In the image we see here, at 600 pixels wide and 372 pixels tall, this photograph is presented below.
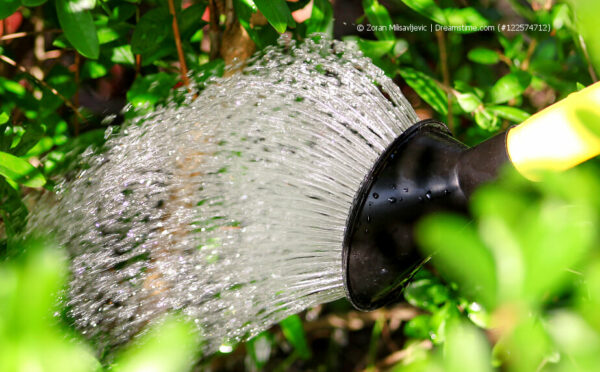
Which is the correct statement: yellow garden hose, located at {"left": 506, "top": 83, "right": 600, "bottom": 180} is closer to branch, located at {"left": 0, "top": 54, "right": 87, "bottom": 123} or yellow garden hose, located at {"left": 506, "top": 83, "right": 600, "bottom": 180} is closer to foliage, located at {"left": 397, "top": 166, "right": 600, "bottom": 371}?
foliage, located at {"left": 397, "top": 166, "right": 600, "bottom": 371}

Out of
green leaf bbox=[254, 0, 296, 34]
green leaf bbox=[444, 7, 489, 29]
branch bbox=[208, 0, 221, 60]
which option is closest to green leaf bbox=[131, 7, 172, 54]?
branch bbox=[208, 0, 221, 60]

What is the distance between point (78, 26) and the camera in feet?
2.94

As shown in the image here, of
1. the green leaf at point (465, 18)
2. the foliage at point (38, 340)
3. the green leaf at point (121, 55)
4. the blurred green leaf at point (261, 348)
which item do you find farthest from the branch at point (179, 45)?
the foliage at point (38, 340)

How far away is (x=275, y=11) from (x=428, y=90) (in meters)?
0.46

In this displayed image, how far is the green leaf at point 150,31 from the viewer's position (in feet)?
3.63

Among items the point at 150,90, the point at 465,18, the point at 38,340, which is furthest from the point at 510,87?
the point at 38,340

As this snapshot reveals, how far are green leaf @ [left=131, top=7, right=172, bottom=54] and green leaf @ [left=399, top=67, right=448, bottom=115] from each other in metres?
0.53

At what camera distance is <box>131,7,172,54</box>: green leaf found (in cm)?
111

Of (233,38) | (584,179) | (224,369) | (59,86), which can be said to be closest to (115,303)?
(59,86)

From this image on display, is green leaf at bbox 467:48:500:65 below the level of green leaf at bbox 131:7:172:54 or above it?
below

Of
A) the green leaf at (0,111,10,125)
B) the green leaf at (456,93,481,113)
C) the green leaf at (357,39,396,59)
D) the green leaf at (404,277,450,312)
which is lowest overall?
the green leaf at (404,277,450,312)

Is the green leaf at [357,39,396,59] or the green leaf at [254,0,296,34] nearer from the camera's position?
the green leaf at [254,0,296,34]

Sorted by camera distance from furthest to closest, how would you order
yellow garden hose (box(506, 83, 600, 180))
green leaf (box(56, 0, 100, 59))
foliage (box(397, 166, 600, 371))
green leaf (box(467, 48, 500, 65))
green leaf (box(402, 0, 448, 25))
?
green leaf (box(467, 48, 500, 65)), green leaf (box(402, 0, 448, 25)), green leaf (box(56, 0, 100, 59)), yellow garden hose (box(506, 83, 600, 180)), foliage (box(397, 166, 600, 371))

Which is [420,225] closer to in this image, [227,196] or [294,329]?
[227,196]
